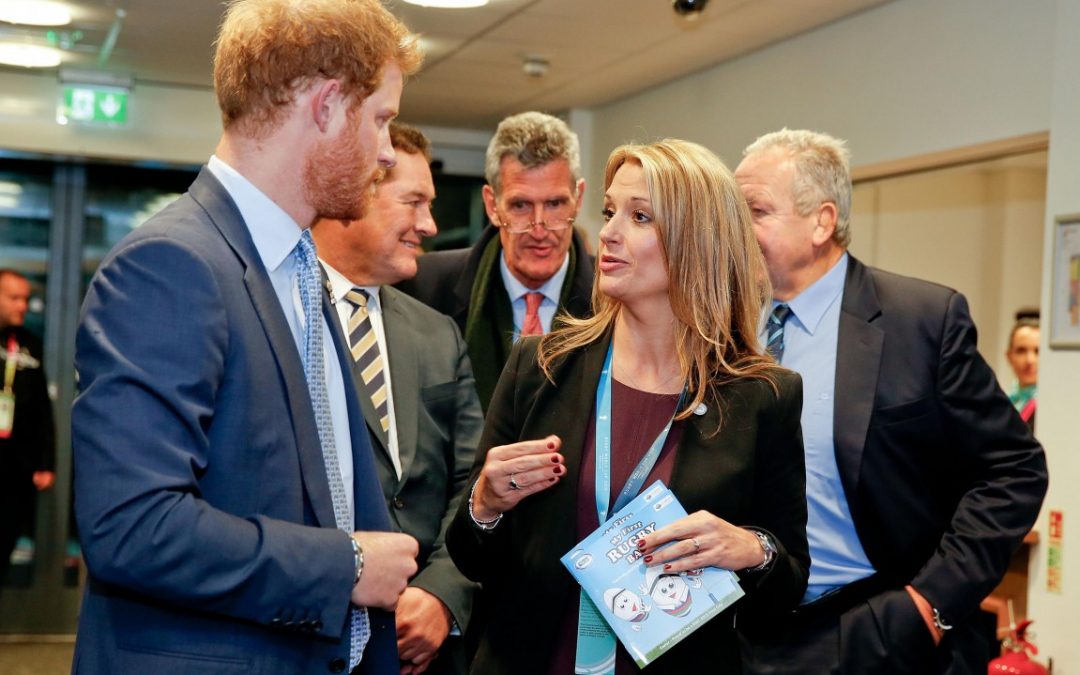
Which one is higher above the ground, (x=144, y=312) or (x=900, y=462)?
(x=144, y=312)

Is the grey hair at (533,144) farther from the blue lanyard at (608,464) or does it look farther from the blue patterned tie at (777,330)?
the blue lanyard at (608,464)

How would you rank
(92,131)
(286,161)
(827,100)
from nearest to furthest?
1. (286,161)
2. (827,100)
3. (92,131)

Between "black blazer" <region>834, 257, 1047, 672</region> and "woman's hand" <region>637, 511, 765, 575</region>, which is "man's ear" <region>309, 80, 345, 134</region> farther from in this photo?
"black blazer" <region>834, 257, 1047, 672</region>

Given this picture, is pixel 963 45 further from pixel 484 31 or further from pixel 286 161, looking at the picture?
pixel 286 161

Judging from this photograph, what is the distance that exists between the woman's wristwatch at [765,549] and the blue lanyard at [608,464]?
0.65 ft

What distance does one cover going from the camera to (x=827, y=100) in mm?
6488

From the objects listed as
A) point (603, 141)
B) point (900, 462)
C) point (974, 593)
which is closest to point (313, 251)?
point (900, 462)

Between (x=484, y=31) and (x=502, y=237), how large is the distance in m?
3.76

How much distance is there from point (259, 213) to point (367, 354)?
1.00 meters

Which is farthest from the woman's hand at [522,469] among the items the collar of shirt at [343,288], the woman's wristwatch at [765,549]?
the collar of shirt at [343,288]

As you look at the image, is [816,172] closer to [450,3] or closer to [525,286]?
[525,286]

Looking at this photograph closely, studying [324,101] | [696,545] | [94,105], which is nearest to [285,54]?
[324,101]

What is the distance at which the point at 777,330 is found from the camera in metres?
2.80

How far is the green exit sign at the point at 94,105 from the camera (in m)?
7.65
